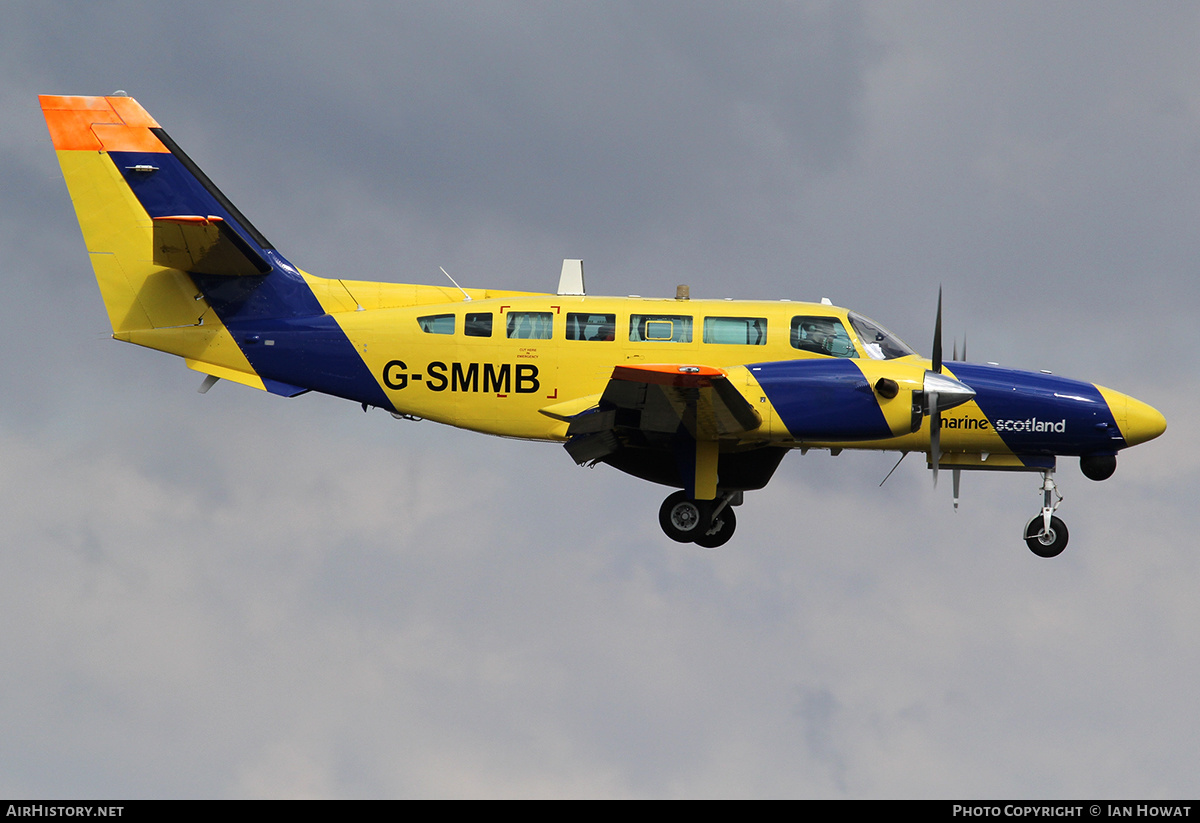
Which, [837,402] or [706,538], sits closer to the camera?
[837,402]

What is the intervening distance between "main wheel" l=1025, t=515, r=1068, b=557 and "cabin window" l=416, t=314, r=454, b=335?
916cm

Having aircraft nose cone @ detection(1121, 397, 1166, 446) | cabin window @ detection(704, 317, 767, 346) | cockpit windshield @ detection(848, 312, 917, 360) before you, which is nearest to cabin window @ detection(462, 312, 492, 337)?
cabin window @ detection(704, 317, 767, 346)

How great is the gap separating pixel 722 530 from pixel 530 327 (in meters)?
4.33

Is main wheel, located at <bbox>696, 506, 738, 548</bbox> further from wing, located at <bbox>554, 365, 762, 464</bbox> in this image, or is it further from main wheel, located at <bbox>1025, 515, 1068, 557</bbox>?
main wheel, located at <bbox>1025, 515, 1068, 557</bbox>

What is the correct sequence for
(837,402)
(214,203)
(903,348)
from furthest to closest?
(214,203) < (903,348) < (837,402)

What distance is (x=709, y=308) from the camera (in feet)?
66.3

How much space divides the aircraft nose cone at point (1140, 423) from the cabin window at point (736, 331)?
5.40 m

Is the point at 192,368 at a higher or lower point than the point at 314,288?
lower

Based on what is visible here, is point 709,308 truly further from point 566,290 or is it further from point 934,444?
point 934,444

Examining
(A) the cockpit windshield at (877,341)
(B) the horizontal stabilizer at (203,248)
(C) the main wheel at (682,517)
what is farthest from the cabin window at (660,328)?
(B) the horizontal stabilizer at (203,248)

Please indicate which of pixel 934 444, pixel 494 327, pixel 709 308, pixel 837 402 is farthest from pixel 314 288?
pixel 934 444

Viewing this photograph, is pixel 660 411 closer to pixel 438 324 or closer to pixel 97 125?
pixel 438 324

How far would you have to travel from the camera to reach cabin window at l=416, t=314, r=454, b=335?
20250 mm

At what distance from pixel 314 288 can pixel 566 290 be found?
3941 millimetres
